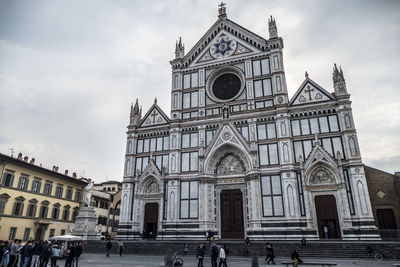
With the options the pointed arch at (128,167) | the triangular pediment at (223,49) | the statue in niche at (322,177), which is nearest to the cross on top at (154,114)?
the pointed arch at (128,167)

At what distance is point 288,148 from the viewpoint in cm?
2552

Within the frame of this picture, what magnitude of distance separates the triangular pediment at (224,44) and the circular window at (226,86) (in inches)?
83.2

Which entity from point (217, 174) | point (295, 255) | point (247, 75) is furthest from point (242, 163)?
point (295, 255)

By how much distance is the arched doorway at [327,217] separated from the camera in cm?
2313

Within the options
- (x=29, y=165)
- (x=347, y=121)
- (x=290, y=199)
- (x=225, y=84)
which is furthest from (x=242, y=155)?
(x=29, y=165)

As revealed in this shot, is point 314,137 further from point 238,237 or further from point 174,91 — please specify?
point 174,91

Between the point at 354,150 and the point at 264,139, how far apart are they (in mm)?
7567

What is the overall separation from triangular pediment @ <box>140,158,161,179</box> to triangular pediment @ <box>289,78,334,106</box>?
49.3 ft

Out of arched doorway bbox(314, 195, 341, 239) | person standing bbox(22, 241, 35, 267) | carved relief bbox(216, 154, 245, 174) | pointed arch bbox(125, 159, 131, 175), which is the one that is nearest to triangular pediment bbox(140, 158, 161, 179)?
pointed arch bbox(125, 159, 131, 175)

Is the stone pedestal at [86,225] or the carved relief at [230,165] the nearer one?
the stone pedestal at [86,225]

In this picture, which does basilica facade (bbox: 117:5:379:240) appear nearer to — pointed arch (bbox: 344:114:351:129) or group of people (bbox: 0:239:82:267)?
pointed arch (bbox: 344:114:351:129)

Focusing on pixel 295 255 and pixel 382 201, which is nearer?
pixel 295 255

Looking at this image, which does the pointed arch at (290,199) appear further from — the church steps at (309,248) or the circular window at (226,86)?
the circular window at (226,86)

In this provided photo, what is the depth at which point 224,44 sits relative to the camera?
105 feet
